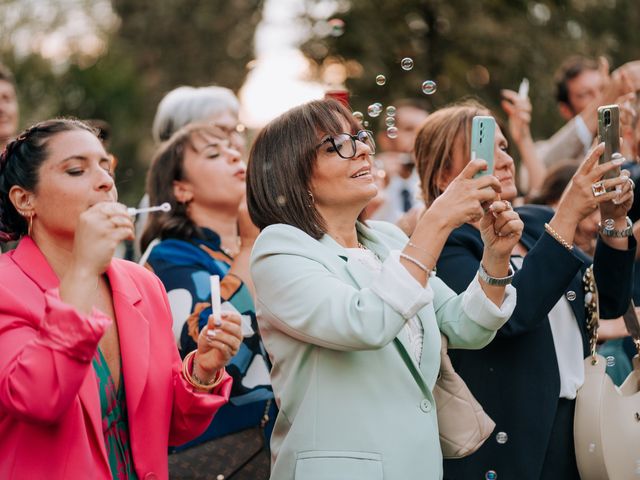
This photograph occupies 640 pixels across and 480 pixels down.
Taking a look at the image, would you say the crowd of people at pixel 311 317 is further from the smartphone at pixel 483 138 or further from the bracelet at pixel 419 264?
the smartphone at pixel 483 138

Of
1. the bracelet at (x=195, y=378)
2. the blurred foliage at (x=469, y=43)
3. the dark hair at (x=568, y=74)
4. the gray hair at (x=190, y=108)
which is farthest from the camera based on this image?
the blurred foliage at (x=469, y=43)

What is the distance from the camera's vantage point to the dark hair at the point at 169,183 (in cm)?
455

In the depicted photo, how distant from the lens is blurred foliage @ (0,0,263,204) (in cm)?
1644

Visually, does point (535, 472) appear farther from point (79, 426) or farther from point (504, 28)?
point (504, 28)

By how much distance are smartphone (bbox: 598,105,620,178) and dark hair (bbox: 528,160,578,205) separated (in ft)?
6.32

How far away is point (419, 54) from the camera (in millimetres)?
12219

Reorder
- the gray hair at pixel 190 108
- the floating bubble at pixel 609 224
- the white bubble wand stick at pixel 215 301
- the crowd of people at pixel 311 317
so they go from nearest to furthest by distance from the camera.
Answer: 1. the crowd of people at pixel 311 317
2. the white bubble wand stick at pixel 215 301
3. the floating bubble at pixel 609 224
4. the gray hair at pixel 190 108

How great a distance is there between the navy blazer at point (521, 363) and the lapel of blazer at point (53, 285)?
1.45 meters

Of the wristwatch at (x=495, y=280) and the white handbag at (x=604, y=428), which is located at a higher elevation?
the wristwatch at (x=495, y=280)

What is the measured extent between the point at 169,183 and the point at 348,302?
7.06ft

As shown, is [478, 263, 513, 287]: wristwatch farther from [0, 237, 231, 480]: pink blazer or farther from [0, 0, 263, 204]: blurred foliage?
[0, 0, 263, 204]: blurred foliage

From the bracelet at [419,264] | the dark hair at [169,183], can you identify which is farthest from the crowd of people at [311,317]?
the dark hair at [169,183]

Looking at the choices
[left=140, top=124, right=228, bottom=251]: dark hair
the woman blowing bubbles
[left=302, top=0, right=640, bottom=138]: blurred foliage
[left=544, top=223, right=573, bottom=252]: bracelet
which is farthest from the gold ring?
[left=302, top=0, right=640, bottom=138]: blurred foliage

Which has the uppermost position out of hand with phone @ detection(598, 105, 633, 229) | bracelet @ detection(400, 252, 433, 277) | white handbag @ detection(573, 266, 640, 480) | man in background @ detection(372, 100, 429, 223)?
man in background @ detection(372, 100, 429, 223)
